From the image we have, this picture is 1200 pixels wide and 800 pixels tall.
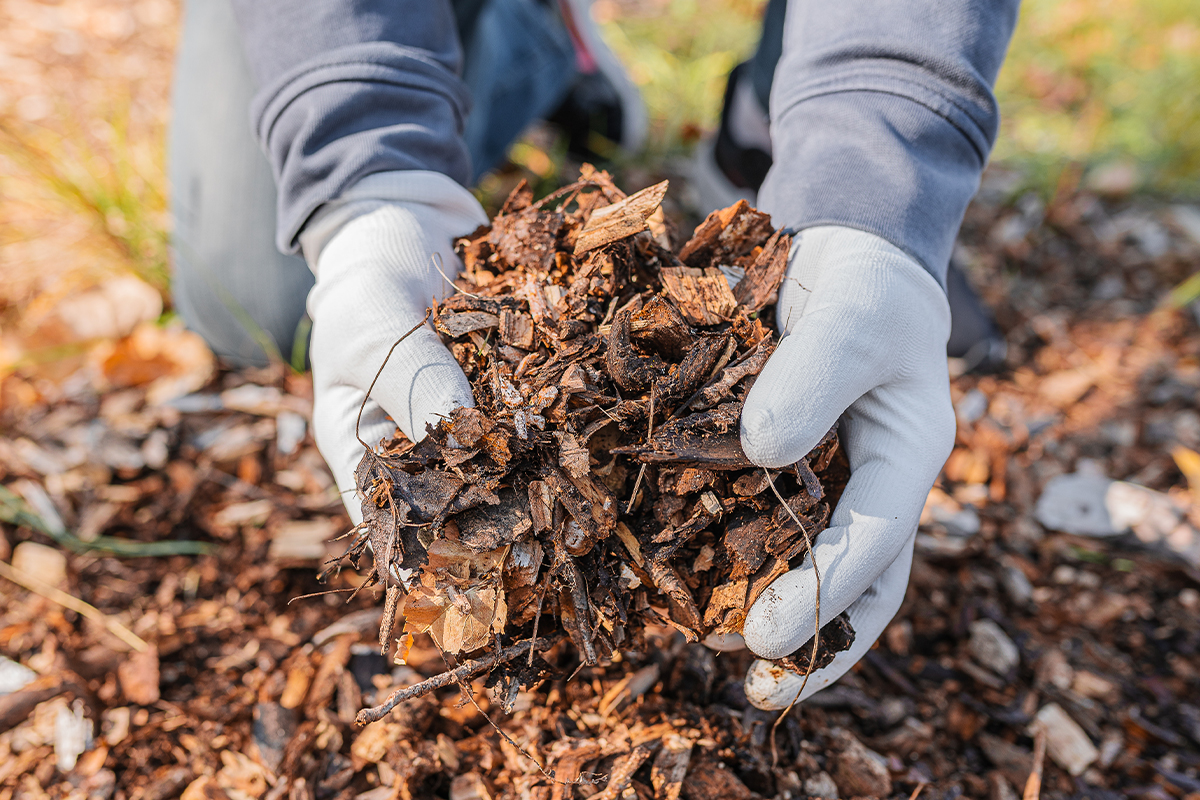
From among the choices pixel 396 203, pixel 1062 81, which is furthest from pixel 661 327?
pixel 1062 81

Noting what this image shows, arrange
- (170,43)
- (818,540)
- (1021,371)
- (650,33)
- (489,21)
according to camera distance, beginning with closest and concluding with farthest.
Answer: (818,540), (1021,371), (489,21), (170,43), (650,33)

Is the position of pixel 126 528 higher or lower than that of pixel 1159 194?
higher

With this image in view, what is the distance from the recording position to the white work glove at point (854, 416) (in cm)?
138

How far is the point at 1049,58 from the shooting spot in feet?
14.7

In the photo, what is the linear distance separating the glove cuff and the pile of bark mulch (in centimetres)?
86

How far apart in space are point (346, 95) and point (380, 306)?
73cm

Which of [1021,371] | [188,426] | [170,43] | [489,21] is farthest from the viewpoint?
[170,43]

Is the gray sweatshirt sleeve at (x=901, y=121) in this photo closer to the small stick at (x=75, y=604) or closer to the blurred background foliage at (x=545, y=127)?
the blurred background foliage at (x=545, y=127)

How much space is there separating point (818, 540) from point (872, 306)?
0.55 metres

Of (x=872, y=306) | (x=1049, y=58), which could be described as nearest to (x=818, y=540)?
(x=872, y=306)

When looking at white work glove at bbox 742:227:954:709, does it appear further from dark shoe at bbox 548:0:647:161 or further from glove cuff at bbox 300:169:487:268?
dark shoe at bbox 548:0:647:161

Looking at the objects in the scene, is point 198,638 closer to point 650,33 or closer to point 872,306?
point 872,306

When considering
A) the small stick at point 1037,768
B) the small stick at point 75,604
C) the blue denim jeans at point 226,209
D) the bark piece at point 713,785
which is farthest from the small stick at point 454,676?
the blue denim jeans at point 226,209

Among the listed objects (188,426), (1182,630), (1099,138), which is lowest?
(1182,630)
